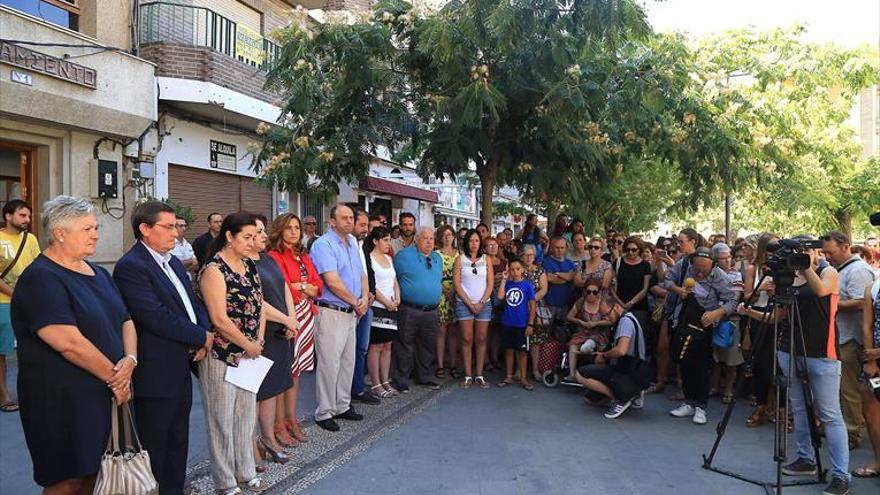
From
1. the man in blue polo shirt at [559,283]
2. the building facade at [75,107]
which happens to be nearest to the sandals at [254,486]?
the man in blue polo shirt at [559,283]

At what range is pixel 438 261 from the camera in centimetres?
749

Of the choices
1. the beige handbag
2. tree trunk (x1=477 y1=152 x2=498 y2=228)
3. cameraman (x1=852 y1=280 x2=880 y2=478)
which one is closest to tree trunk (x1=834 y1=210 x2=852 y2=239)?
tree trunk (x1=477 y1=152 x2=498 y2=228)

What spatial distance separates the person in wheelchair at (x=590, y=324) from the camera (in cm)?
741

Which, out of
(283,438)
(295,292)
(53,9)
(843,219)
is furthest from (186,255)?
(843,219)

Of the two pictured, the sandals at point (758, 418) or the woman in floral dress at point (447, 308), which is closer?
the sandals at point (758, 418)

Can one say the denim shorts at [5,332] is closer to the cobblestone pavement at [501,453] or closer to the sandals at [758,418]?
the cobblestone pavement at [501,453]

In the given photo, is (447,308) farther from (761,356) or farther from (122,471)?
(122,471)

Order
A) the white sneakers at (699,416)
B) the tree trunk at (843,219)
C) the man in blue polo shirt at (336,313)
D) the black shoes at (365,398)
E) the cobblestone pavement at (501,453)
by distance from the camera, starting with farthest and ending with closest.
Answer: the tree trunk at (843,219) < the black shoes at (365,398) < the white sneakers at (699,416) < the man in blue polo shirt at (336,313) < the cobblestone pavement at (501,453)

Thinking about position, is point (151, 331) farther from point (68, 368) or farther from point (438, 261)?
point (438, 261)

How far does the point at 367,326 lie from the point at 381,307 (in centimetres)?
34

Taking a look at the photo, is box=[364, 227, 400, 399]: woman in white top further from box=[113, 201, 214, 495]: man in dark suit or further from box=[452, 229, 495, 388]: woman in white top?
box=[113, 201, 214, 495]: man in dark suit

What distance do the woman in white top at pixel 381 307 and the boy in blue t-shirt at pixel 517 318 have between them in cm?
138

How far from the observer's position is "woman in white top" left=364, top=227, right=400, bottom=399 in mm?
6789

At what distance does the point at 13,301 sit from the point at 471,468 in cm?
323
